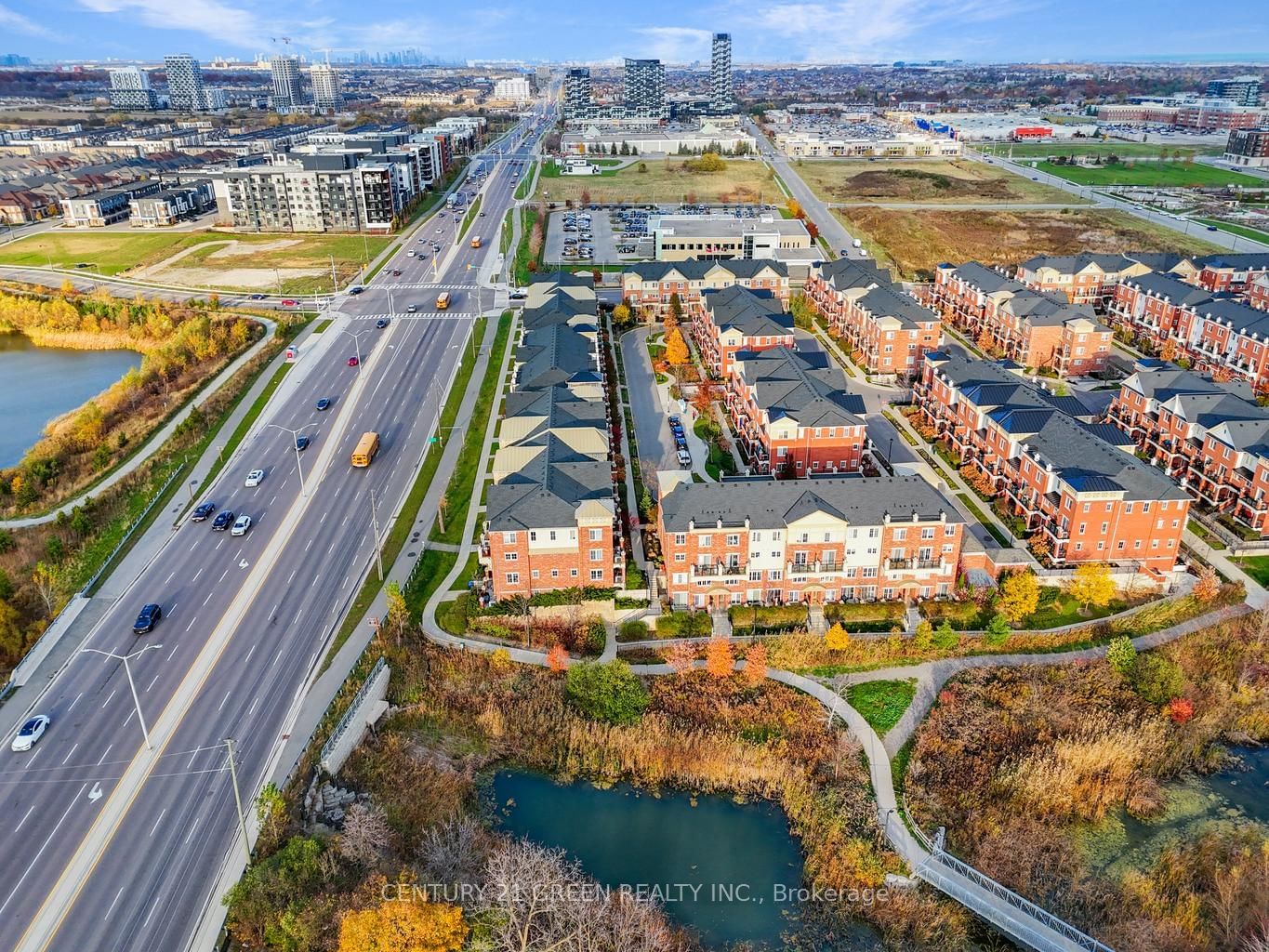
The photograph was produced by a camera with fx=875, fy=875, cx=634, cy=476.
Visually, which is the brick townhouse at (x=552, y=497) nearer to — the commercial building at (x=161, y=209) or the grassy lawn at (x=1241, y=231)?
the commercial building at (x=161, y=209)

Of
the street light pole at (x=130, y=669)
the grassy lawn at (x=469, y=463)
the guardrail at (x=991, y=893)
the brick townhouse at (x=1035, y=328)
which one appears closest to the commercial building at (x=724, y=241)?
the brick townhouse at (x=1035, y=328)

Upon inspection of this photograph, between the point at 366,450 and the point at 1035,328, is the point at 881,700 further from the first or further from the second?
the point at 1035,328

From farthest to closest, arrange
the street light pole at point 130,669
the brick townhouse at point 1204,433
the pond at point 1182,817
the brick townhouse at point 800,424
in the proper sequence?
the brick townhouse at point 800,424
the brick townhouse at point 1204,433
the street light pole at point 130,669
the pond at point 1182,817

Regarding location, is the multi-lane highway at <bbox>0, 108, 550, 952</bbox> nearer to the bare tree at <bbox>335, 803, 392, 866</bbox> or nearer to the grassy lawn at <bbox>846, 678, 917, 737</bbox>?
the bare tree at <bbox>335, 803, 392, 866</bbox>

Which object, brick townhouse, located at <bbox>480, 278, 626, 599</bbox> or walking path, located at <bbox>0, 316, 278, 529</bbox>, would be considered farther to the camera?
walking path, located at <bbox>0, 316, 278, 529</bbox>

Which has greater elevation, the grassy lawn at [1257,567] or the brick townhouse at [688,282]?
the brick townhouse at [688,282]

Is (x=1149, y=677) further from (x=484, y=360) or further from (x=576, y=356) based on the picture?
(x=484, y=360)

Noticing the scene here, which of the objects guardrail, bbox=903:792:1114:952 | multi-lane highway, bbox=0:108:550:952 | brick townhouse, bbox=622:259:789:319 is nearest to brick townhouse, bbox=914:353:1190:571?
guardrail, bbox=903:792:1114:952

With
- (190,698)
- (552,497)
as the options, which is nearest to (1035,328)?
(552,497)
